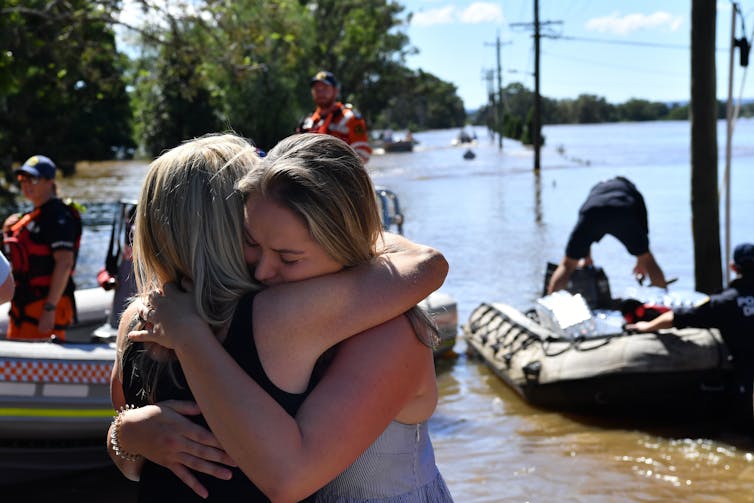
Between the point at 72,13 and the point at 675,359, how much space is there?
427 inches

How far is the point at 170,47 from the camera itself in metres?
15.4

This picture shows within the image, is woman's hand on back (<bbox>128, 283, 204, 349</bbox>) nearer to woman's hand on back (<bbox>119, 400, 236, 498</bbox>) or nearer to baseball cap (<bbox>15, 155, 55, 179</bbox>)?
woman's hand on back (<bbox>119, 400, 236, 498</bbox>)

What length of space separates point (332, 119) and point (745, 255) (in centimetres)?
336

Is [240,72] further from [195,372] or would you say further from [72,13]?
[195,372]

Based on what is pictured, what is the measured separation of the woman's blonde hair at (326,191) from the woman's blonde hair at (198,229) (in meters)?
0.06

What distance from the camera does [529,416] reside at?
7309 millimetres

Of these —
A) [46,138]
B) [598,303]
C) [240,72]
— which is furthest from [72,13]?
[46,138]

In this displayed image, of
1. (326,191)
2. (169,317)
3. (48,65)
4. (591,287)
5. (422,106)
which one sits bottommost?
(591,287)

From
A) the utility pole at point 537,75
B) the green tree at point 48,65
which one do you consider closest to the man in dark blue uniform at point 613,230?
the green tree at point 48,65

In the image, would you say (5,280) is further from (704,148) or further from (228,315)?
(704,148)

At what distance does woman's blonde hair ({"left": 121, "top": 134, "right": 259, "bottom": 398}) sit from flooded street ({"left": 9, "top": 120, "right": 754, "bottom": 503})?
100 cm

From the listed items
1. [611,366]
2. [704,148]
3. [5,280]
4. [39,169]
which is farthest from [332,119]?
[5,280]

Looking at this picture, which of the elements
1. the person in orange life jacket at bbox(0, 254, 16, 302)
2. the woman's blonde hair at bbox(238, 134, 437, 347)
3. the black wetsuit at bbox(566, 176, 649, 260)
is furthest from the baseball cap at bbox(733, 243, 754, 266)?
the woman's blonde hair at bbox(238, 134, 437, 347)

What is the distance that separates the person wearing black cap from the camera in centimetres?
627
